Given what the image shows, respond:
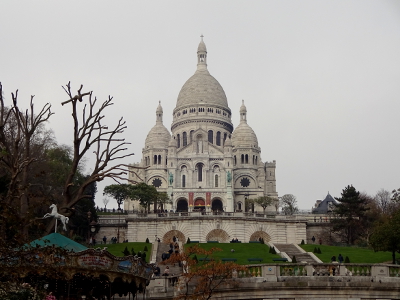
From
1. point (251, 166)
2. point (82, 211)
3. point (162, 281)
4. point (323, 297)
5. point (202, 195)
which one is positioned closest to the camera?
point (323, 297)

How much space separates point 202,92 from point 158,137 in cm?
1410

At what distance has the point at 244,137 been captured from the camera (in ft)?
A: 367

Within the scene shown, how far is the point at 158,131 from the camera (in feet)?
373

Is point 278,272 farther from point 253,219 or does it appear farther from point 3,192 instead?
point 253,219

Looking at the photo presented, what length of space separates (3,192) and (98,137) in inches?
217

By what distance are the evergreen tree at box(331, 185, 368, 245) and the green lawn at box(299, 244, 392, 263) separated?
8.47m

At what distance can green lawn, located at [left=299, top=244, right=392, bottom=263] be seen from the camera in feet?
147

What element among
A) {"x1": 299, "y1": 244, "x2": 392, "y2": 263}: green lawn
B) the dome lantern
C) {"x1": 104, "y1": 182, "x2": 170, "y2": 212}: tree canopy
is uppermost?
the dome lantern

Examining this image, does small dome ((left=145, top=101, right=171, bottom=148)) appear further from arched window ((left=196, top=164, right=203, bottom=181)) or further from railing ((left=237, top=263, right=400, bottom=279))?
railing ((left=237, top=263, right=400, bottom=279))

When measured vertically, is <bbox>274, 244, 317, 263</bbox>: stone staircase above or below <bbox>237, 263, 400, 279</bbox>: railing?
above

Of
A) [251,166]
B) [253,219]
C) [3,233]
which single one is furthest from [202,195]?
[3,233]

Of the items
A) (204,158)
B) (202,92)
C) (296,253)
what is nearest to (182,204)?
(204,158)

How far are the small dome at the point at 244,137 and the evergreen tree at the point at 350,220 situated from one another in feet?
151

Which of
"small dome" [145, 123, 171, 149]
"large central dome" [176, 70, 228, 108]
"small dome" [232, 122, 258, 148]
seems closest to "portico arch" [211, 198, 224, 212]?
"small dome" [232, 122, 258, 148]
